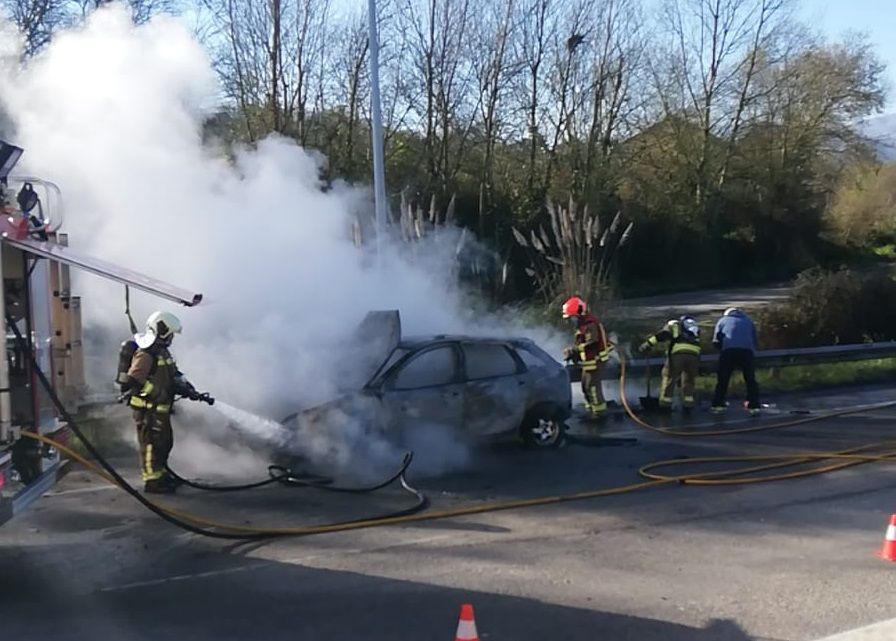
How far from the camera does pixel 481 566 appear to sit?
7.07m

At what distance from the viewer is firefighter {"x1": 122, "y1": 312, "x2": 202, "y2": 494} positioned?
30.6 feet

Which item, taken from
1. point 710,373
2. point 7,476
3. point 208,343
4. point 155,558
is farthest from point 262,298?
point 710,373

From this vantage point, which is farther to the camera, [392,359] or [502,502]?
[392,359]

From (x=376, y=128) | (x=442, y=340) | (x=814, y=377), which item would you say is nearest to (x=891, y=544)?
(x=442, y=340)

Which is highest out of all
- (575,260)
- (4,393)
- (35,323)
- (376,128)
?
(376,128)

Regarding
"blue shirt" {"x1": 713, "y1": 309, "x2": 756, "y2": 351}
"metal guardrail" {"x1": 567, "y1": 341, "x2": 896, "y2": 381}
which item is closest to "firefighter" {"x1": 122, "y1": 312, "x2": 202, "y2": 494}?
"metal guardrail" {"x1": 567, "y1": 341, "x2": 896, "y2": 381}

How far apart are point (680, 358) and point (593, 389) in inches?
61.9

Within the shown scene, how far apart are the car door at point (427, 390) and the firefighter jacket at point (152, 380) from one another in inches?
79.9

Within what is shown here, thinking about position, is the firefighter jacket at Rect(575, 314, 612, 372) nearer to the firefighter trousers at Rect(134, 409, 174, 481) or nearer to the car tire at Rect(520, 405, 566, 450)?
the car tire at Rect(520, 405, 566, 450)

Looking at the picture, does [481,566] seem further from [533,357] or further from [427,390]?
[533,357]

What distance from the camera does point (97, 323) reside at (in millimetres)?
11422

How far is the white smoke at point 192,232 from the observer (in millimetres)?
10414

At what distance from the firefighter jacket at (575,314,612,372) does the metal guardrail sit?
1.06m

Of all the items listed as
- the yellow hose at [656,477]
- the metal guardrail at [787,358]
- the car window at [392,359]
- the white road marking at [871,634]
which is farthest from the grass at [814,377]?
the white road marking at [871,634]
